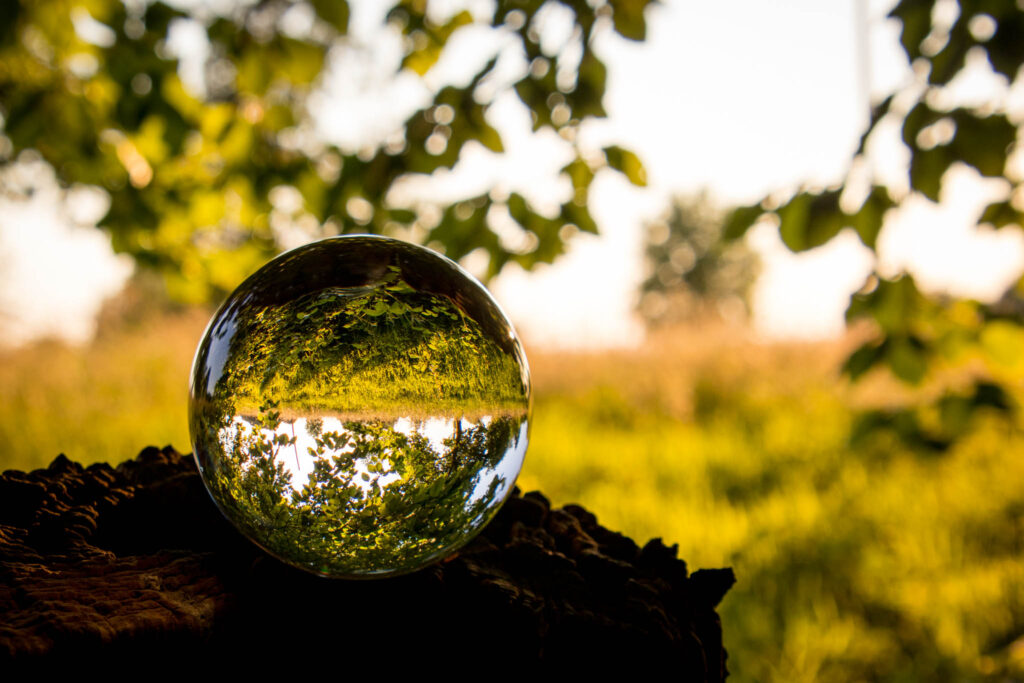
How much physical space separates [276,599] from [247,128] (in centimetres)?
258

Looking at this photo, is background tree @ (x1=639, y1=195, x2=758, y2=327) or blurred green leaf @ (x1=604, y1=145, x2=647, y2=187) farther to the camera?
background tree @ (x1=639, y1=195, x2=758, y2=327)

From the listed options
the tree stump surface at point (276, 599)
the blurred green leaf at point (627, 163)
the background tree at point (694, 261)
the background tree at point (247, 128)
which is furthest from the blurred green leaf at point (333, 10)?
the background tree at point (694, 261)

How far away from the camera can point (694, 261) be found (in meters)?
49.4

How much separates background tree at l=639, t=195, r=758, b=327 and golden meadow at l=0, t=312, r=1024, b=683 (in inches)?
1652

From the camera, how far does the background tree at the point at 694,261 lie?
48.8 m

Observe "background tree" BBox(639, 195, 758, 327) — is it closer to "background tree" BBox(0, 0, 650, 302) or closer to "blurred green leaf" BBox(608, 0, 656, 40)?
"background tree" BBox(0, 0, 650, 302)

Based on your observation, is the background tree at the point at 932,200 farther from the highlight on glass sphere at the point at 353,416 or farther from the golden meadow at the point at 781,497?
the highlight on glass sphere at the point at 353,416

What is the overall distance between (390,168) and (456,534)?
1.78 meters

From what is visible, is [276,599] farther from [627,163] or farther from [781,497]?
[781,497]

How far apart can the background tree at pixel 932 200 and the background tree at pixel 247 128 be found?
694 millimetres

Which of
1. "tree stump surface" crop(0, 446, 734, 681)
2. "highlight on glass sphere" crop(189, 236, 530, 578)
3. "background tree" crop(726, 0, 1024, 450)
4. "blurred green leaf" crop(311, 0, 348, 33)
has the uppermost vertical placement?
"blurred green leaf" crop(311, 0, 348, 33)

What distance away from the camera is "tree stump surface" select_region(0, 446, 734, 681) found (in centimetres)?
101

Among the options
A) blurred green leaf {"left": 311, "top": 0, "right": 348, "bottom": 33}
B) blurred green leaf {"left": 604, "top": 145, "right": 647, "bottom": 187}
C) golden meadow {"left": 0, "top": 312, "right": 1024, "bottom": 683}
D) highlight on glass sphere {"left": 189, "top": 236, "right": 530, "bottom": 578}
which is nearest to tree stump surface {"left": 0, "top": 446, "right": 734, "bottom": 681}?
highlight on glass sphere {"left": 189, "top": 236, "right": 530, "bottom": 578}

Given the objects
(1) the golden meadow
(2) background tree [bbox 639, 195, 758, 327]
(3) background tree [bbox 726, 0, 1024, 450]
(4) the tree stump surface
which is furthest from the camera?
(2) background tree [bbox 639, 195, 758, 327]
